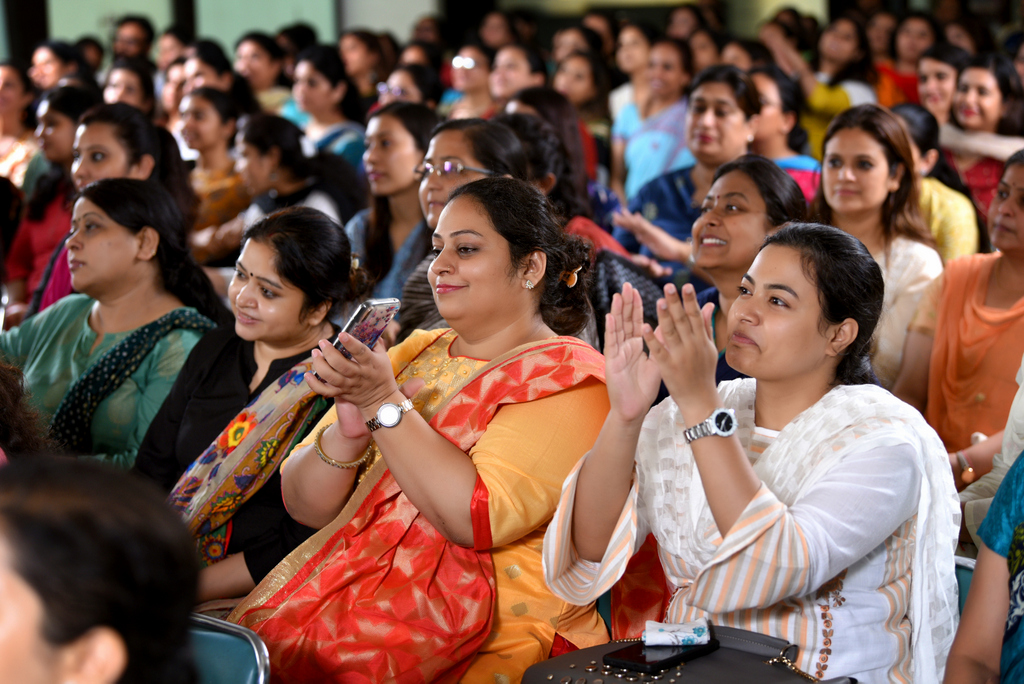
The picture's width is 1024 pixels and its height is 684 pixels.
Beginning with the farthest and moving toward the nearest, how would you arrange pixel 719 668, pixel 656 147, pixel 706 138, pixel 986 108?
pixel 656 147 → pixel 986 108 → pixel 706 138 → pixel 719 668

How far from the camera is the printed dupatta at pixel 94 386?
7.72 feet

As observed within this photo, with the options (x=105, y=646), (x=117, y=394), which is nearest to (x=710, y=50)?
(x=117, y=394)

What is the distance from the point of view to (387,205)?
10.8ft

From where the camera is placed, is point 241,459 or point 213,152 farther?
point 213,152

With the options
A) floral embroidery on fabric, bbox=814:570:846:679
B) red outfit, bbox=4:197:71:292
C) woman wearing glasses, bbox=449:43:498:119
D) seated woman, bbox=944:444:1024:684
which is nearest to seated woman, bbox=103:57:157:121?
red outfit, bbox=4:197:71:292

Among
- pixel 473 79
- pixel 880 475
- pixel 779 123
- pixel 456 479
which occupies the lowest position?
pixel 456 479

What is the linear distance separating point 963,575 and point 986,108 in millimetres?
2999

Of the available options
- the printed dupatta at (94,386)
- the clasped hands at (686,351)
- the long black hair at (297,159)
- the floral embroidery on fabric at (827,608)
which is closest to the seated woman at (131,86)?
the long black hair at (297,159)

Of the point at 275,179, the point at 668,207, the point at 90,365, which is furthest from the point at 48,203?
the point at 668,207

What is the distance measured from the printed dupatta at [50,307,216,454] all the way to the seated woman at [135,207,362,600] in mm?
239

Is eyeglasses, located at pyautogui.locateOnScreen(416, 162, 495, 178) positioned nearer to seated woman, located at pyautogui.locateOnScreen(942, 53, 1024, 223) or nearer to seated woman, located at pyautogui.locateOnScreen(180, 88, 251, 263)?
seated woman, located at pyautogui.locateOnScreen(180, 88, 251, 263)

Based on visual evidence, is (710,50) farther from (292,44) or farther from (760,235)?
(760,235)

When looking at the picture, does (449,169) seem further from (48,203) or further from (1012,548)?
(48,203)

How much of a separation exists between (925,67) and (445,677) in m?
3.90
